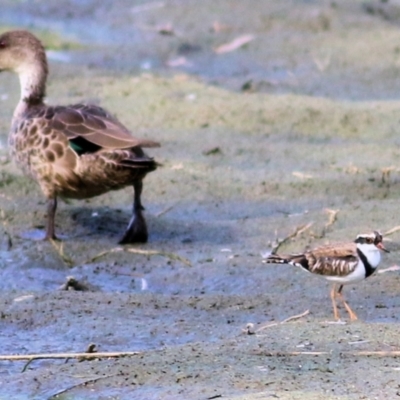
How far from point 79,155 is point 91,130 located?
170 millimetres

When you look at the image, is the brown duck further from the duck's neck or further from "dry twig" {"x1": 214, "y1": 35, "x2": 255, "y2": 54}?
"dry twig" {"x1": 214, "y1": 35, "x2": 255, "y2": 54}

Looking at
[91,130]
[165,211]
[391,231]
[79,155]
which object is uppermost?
[91,130]

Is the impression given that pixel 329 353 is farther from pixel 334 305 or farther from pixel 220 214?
pixel 220 214

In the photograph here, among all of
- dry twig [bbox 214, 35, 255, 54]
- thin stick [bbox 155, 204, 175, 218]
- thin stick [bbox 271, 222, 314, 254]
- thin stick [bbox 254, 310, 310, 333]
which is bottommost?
dry twig [bbox 214, 35, 255, 54]

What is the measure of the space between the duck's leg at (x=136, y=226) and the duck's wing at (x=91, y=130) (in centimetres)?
33

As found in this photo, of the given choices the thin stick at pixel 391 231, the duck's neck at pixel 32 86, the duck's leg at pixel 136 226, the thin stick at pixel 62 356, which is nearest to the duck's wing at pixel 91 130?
the duck's leg at pixel 136 226

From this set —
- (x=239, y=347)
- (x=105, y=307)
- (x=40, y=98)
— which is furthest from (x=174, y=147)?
(x=239, y=347)

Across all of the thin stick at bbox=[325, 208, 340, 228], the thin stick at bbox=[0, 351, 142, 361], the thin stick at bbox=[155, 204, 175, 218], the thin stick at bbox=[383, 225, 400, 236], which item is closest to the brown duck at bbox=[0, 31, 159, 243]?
the thin stick at bbox=[155, 204, 175, 218]

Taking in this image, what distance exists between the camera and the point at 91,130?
7.97 meters

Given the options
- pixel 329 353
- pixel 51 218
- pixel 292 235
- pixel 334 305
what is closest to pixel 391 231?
pixel 292 235

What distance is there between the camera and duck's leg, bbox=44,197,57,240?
26.4 feet

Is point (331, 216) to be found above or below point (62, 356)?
below

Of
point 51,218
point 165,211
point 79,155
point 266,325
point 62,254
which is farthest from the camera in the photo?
point 165,211

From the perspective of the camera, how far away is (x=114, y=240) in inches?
324
